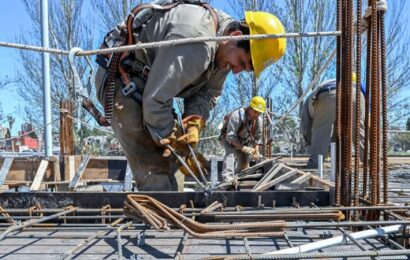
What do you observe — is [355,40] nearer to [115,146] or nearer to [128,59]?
[128,59]

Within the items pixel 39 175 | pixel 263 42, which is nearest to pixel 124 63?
pixel 263 42

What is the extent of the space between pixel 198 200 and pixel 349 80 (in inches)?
46.9

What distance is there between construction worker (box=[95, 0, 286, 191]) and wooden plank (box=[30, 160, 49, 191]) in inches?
102

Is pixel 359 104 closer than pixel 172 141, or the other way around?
pixel 359 104

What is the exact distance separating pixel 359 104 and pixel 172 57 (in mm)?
1199

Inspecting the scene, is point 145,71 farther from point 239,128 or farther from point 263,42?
point 239,128

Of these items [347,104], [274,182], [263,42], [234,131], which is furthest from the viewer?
[234,131]

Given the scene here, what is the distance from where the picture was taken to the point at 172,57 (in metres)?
2.73

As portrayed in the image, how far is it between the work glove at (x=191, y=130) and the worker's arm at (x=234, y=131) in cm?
363

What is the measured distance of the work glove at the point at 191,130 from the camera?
3.12 m

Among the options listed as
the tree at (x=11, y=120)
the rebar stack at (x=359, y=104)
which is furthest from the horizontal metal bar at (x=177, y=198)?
the tree at (x=11, y=120)

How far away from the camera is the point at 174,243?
2.07m

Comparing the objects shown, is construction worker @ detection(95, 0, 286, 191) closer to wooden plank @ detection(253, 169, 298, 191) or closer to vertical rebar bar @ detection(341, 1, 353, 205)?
vertical rebar bar @ detection(341, 1, 353, 205)

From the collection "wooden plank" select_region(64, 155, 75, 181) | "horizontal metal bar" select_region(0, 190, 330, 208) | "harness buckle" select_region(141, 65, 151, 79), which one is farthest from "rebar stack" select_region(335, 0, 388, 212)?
"wooden plank" select_region(64, 155, 75, 181)
